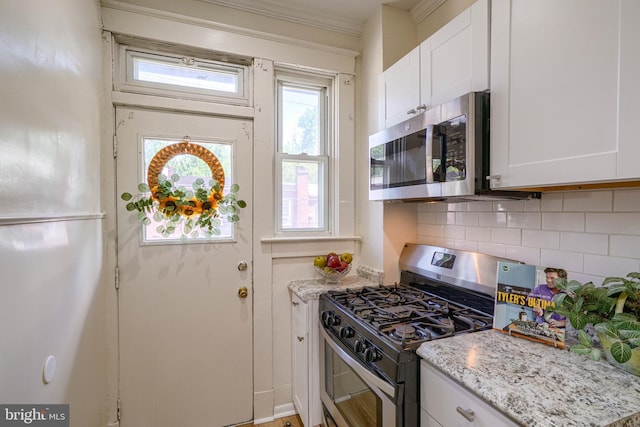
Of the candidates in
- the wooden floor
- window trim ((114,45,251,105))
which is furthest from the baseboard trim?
window trim ((114,45,251,105))

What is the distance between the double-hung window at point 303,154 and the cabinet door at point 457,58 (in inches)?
37.3

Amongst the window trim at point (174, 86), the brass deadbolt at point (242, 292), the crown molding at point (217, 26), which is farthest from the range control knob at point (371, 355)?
the crown molding at point (217, 26)

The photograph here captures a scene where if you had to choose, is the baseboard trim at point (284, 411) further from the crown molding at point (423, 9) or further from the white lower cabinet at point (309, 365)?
the crown molding at point (423, 9)

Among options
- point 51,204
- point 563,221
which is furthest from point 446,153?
point 51,204

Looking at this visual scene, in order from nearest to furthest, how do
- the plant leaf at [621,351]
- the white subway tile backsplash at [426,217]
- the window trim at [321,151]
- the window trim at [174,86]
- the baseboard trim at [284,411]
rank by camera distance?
the plant leaf at [621,351] < the window trim at [174,86] < the white subway tile backsplash at [426,217] < the baseboard trim at [284,411] < the window trim at [321,151]

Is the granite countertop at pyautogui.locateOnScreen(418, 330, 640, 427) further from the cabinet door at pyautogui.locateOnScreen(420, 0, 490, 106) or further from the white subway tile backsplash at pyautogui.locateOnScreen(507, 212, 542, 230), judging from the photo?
the cabinet door at pyautogui.locateOnScreen(420, 0, 490, 106)

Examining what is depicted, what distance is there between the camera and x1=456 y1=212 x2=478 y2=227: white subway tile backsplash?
1.64 meters

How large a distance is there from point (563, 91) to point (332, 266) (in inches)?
57.8

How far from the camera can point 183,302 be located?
6.30 ft

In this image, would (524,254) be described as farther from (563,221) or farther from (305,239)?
(305,239)

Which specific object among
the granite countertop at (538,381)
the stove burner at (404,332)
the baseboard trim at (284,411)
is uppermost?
the granite countertop at (538,381)

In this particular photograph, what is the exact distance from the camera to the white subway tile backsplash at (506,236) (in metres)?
1.41

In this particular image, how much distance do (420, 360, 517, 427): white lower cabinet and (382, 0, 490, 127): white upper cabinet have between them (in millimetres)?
1126

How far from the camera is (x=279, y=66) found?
214cm
